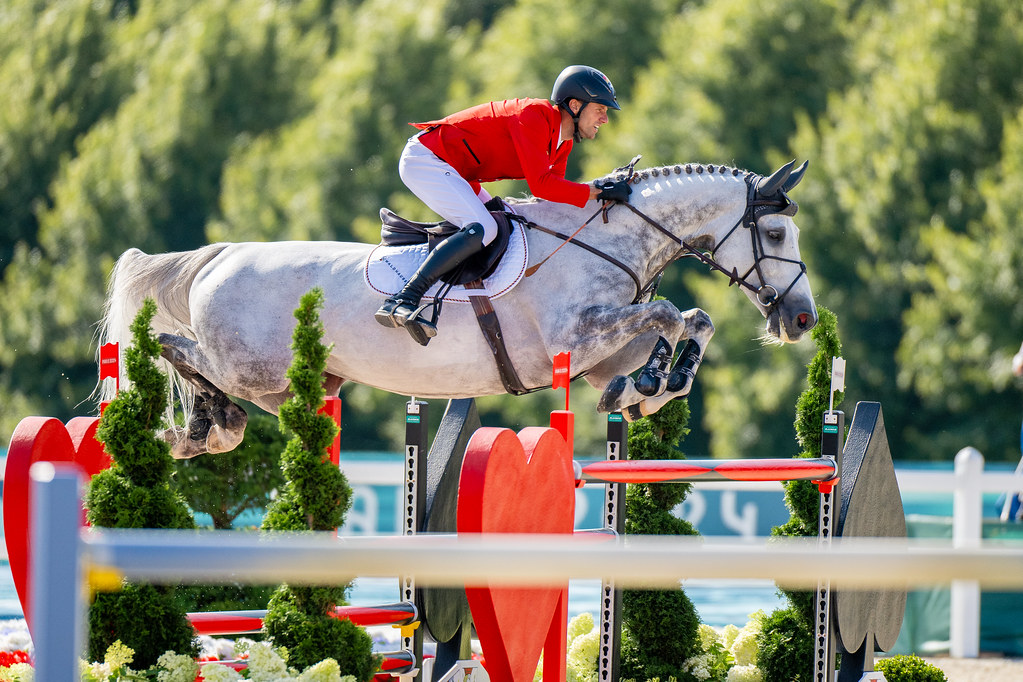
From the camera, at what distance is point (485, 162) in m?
3.92

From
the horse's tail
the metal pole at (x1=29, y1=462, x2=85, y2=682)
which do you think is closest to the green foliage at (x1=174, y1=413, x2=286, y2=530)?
the horse's tail

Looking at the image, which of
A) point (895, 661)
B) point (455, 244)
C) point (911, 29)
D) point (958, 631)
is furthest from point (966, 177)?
point (455, 244)

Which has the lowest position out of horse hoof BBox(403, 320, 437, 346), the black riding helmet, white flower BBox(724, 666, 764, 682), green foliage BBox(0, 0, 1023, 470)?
white flower BBox(724, 666, 764, 682)

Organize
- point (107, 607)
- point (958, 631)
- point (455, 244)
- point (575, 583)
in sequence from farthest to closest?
point (575, 583), point (958, 631), point (455, 244), point (107, 607)

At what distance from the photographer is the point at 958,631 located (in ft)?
21.6

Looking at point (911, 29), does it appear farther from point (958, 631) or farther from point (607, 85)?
point (607, 85)

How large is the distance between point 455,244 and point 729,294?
1328 centimetres

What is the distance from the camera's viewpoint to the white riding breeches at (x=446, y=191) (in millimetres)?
3797

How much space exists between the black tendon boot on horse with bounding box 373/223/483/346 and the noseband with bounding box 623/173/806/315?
59 cm

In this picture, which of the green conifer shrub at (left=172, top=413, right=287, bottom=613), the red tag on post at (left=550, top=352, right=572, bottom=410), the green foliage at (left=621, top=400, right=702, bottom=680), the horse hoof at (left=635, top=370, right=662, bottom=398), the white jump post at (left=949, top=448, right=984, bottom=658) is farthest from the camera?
the white jump post at (left=949, top=448, right=984, bottom=658)

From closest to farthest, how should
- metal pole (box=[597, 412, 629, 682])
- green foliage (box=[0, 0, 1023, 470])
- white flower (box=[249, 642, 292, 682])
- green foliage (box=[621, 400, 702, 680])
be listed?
white flower (box=[249, 642, 292, 682]) < metal pole (box=[597, 412, 629, 682]) < green foliage (box=[621, 400, 702, 680]) < green foliage (box=[0, 0, 1023, 470])

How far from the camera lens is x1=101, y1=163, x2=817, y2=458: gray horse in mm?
3814

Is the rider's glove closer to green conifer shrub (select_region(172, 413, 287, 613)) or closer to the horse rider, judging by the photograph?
the horse rider

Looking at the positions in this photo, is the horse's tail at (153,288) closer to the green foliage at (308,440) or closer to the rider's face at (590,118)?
the green foliage at (308,440)
